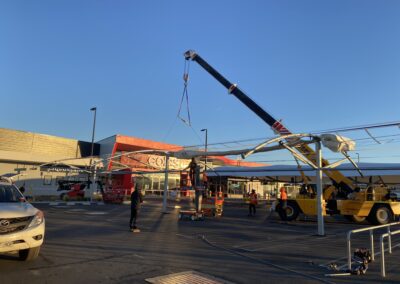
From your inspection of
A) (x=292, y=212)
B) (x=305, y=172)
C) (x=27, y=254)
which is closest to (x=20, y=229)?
(x=27, y=254)

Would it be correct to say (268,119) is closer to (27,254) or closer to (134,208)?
(134,208)

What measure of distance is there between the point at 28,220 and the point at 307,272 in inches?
246

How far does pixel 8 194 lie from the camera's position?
9148 millimetres

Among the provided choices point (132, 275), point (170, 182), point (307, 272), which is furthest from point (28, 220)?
point (170, 182)

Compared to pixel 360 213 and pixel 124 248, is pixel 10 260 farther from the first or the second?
pixel 360 213

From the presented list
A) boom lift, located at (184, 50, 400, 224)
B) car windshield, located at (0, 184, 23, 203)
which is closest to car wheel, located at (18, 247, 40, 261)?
car windshield, located at (0, 184, 23, 203)

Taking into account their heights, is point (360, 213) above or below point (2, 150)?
below

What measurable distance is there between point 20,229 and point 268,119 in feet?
61.0

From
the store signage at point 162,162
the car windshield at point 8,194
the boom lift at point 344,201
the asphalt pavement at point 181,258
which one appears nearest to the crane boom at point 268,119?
the boom lift at point 344,201

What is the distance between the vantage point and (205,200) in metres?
22.5

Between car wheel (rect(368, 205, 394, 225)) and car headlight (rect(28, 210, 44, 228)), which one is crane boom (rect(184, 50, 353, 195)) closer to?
car wheel (rect(368, 205, 394, 225))

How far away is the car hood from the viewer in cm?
759

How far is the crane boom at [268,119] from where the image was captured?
72.6ft

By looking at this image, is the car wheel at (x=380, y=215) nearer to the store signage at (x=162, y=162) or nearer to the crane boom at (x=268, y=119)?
the crane boom at (x=268, y=119)
